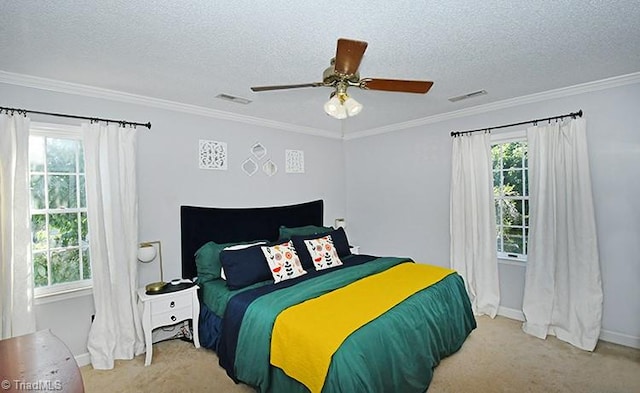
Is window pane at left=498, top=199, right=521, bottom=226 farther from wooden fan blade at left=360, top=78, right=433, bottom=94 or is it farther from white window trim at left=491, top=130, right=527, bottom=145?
wooden fan blade at left=360, top=78, right=433, bottom=94

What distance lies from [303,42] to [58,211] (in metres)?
2.60

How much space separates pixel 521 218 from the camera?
12.1 ft

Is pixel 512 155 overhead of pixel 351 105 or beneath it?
beneath

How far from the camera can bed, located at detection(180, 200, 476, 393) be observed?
6.26 feet

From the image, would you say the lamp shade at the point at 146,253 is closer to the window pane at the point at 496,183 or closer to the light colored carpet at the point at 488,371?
the light colored carpet at the point at 488,371

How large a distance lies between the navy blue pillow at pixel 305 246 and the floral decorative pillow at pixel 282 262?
16 cm

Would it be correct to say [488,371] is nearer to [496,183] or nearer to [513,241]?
[513,241]

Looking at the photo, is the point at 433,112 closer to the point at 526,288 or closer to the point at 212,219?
the point at 526,288

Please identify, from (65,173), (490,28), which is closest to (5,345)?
(65,173)

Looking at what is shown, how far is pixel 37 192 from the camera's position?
2725 mm

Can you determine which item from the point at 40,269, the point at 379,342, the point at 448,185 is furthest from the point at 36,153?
the point at 448,185

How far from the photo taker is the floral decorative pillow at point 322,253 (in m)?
3.48

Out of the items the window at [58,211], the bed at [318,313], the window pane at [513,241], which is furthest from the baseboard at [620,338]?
the window at [58,211]

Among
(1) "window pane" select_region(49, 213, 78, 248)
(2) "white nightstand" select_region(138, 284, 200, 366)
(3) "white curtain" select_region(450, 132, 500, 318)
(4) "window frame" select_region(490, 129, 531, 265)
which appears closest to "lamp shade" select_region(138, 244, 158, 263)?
(2) "white nightstand" select_region(138, 284, 200, 366)
